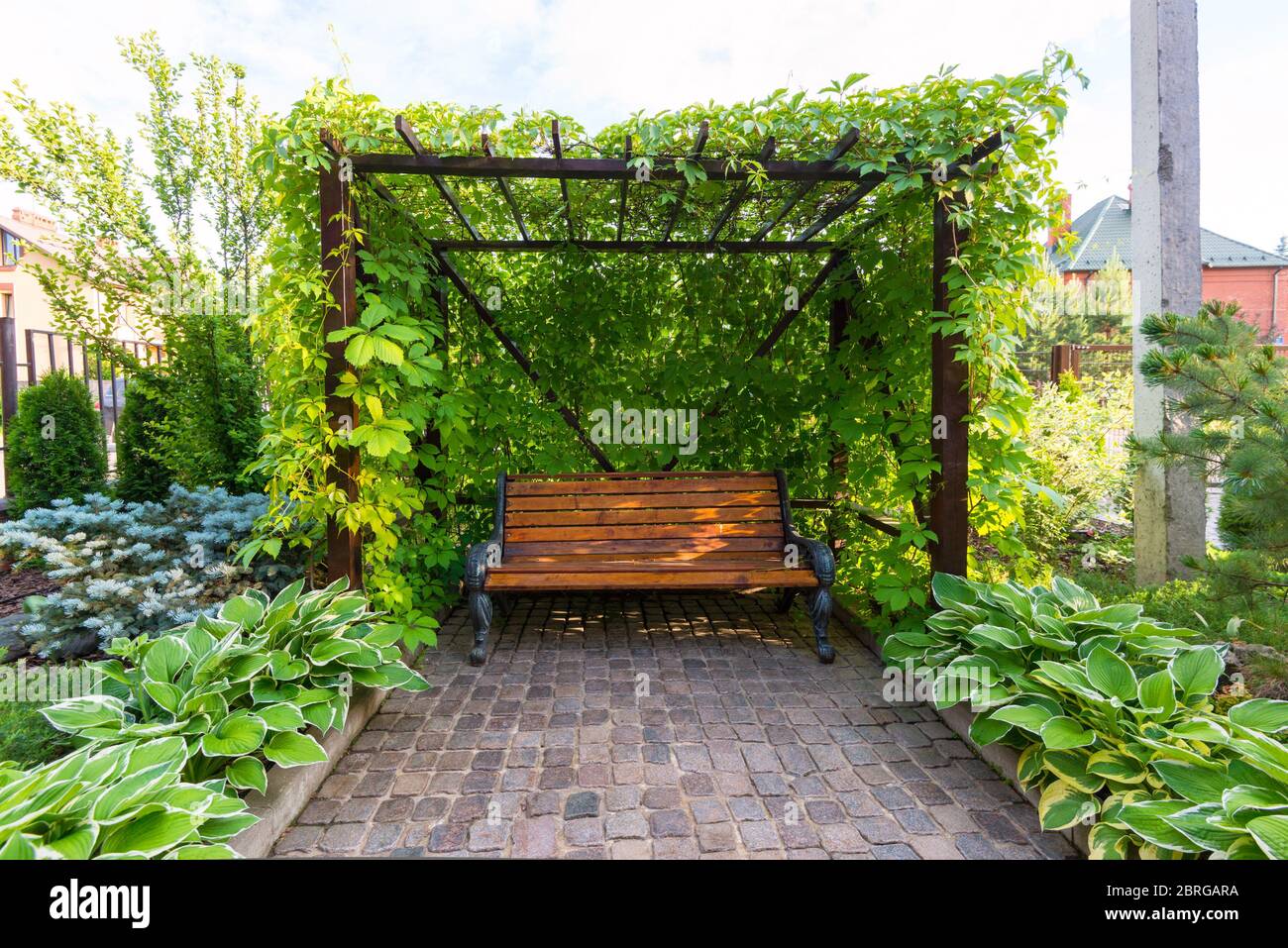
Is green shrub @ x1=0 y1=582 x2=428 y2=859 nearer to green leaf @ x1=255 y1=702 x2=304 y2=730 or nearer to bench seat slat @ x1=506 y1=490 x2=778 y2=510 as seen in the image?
green leaf @ x1=255 y1=702 x2=304 y2=730

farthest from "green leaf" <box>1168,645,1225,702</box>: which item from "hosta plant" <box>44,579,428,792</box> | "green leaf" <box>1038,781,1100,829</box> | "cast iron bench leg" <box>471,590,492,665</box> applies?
"cast iron bench leg" <box>471,590,492,665</box>

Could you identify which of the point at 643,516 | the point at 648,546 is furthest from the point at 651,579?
the point at 643,516

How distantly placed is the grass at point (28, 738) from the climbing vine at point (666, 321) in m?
1.05

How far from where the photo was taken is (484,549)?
3.90 m

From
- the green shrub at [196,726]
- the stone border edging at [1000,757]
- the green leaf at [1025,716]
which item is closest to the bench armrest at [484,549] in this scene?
the green shrub at [196,726]

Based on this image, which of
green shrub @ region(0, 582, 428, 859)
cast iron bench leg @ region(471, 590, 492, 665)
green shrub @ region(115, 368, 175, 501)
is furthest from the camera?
green shrub @ region(115, 368, 175, 501)

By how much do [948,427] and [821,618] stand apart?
1.34m

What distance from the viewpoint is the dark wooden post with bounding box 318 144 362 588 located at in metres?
3.13

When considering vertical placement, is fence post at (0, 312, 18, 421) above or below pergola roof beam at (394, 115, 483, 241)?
below

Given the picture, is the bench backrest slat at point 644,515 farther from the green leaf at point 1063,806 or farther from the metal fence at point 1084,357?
the green leaf at point 1063,806

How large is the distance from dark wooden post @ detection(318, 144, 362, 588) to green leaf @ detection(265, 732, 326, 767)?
4.09ft

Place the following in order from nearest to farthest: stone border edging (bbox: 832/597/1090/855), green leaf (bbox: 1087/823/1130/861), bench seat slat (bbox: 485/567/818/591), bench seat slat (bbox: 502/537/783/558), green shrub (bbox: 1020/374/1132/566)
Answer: green leaf (bbox: 1087/823/1130/861) < stone border edging (bbox: 832/597/1090/855) < bench seat slat (bbox: 485/567/818/591) < bench seat slat (bbox: 502/537/783/558) < green shrub (bbox: 1020/374/1132/566)

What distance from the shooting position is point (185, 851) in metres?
1.51
